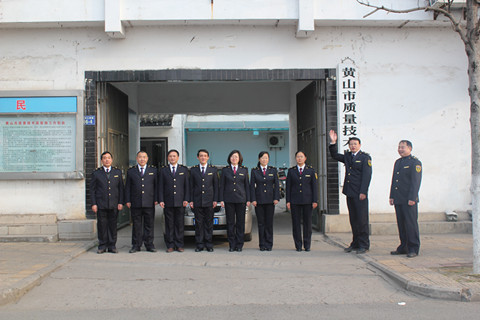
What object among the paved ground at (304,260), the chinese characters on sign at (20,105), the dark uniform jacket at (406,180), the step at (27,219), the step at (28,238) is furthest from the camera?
the chinese characters on sign at (20,105)

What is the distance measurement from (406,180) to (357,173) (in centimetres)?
80

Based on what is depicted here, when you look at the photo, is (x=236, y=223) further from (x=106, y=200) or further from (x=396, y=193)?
(x=396, y=193)

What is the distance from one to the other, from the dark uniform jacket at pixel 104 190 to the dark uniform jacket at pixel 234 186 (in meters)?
1.84

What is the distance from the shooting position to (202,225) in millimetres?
7691

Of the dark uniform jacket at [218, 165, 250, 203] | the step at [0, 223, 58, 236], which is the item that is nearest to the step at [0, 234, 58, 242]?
the step at [0, 223, 58, 236]

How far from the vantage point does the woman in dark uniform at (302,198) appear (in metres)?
7.59

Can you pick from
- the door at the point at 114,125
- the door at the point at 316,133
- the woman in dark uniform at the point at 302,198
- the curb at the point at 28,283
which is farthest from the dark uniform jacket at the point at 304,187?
the door at the point at 114,125

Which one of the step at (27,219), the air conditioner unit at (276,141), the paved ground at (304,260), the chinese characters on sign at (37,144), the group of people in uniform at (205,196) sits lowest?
the paved ground at (304,260)

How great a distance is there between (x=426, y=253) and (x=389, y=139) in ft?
9.32

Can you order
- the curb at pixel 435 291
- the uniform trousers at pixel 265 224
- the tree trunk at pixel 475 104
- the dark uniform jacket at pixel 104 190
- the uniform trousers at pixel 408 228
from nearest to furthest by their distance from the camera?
the curb at pixel 435 291
the tree trunk at pixel 475 104
the uniform trousers at pixel 408 228
the dark uniform jacket at pixel 104 190
the uniform trousers at pixel 265 224

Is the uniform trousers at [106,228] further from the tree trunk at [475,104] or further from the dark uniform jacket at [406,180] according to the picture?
the tree trunk at [475,104]

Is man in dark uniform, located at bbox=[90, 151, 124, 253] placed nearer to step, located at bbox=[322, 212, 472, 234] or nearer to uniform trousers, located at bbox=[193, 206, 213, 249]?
uniform trousers, located at bbox=[193, 206, 213, 249]

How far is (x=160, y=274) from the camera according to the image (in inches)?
238

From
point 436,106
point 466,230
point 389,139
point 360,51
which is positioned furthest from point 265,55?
point 466,230
